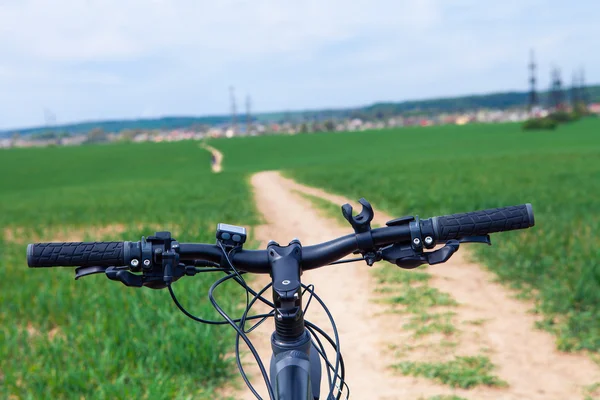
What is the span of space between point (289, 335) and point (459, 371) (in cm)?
332

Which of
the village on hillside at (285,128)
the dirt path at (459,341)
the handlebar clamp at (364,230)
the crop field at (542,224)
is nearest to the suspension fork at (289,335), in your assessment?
the handlebar clamp at (364,230)

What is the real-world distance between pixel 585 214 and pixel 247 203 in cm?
935

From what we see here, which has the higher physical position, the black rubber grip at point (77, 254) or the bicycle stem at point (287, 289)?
the black rubber grip at point (77, 254)

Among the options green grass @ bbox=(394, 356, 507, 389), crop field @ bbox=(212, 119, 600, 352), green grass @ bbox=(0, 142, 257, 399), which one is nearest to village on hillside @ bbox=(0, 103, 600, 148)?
crop field @ bbox=(212, 119, 600, 352)

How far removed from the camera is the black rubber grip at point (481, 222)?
165 centimetres

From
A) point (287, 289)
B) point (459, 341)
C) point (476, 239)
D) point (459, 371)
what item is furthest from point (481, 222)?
point (459, 341)

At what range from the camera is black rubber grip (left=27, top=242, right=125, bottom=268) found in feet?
5.37

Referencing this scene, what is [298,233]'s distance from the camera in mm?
11094

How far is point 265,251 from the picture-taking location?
1641 mm

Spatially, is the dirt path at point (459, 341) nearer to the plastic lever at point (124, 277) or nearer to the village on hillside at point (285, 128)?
the plastic lever at point (124, 277)

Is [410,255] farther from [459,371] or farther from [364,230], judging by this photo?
[459,371]

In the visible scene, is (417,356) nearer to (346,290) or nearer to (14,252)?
(346,290)

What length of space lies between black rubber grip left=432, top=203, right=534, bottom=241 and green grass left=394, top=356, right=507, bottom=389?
2.97 m

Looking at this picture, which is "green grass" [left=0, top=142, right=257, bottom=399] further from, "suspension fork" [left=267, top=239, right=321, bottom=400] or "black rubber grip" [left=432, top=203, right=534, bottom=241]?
"black rubber grip" [left=432, top=203, right=534, bottom=241]
